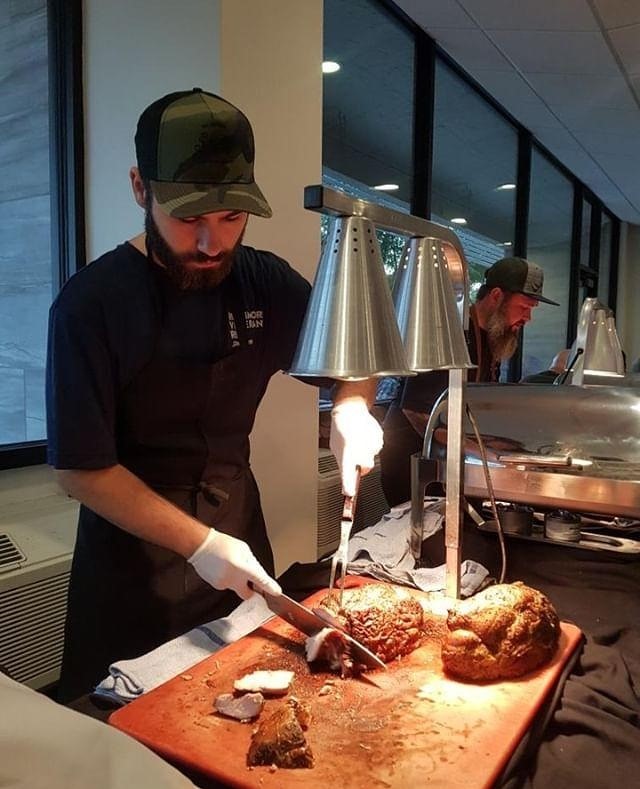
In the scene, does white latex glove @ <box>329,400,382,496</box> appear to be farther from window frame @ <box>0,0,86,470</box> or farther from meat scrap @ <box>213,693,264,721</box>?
window frame @ <box>0,0,86,470</box>

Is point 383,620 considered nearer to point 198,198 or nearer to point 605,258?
point 198,198

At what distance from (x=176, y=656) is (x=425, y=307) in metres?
0.63

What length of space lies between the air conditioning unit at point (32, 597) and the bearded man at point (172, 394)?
0.28 meters

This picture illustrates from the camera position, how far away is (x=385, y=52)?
129 inches

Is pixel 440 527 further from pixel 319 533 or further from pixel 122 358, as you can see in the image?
pixel 319 533

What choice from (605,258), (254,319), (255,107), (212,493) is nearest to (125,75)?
(255,107)

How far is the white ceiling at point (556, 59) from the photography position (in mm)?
2943

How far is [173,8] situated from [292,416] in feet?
3.95

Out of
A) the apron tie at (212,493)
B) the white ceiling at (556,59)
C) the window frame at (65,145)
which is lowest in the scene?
the apron tie at (212,493)

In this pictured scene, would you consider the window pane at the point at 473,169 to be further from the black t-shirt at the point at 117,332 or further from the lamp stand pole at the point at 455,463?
the lamp stand pole at the point at 455,463

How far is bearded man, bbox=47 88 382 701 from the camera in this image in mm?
1144

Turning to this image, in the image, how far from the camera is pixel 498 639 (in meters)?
0.95

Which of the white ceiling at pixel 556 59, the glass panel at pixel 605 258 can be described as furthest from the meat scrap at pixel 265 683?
the glass panel at pixel 605 258

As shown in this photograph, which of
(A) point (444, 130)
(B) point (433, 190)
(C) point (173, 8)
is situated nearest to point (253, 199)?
(C) point (173, 8)
